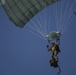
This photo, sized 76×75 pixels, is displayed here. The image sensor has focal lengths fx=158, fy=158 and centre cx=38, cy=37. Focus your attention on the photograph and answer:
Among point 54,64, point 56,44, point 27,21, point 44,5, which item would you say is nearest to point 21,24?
point 27,21

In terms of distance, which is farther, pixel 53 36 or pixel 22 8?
pixel 22 8

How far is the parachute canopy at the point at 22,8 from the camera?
8.16 meters

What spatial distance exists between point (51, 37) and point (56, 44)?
1.69ft

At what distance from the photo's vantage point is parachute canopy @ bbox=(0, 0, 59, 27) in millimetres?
8164

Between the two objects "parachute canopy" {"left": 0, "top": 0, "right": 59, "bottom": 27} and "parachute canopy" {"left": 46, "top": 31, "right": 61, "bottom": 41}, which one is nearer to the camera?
"parachute canopy" {"left": 46, "top": 31, "right": 61, "bottom": 41}

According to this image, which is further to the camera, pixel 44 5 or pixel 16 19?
pixel 16 19

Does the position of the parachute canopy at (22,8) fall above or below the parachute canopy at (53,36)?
above

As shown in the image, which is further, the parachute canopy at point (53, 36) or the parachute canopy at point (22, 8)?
the parachute canopy at point (22, 8)

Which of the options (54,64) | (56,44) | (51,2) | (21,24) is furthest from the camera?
(21,24)

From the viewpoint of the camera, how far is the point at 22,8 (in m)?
8.47

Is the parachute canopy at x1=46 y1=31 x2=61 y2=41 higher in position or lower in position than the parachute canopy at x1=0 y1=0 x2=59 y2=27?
lower

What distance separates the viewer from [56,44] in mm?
7543

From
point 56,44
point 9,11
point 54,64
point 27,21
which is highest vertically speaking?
point 9,11

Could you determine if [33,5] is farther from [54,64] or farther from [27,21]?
[54,64]
